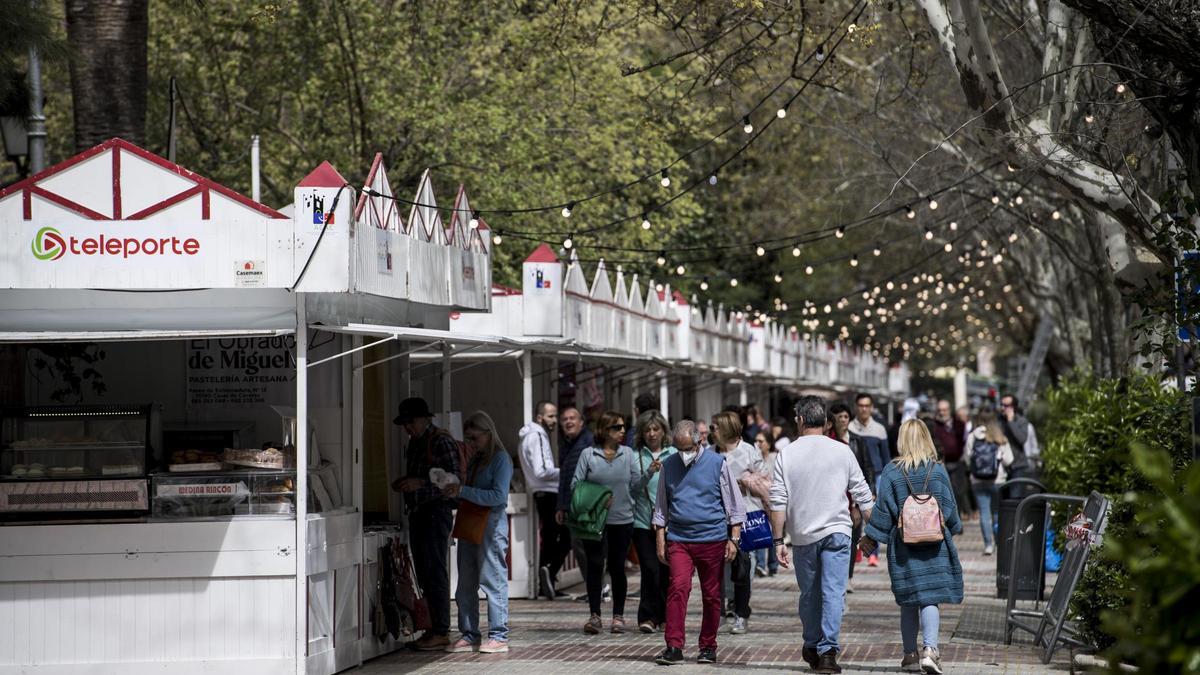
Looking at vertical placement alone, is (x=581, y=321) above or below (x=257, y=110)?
below

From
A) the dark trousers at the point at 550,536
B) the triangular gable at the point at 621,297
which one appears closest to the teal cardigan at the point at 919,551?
the dark trousers at the point at 550,536

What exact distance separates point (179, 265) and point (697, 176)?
104 ft

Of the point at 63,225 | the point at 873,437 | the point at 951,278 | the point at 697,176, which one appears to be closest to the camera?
the point at 63,225

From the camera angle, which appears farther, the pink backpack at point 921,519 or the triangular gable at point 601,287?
the triangular gable at point 601,287

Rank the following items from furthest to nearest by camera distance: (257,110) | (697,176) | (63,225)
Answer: (697,176), (257,110), (63,225)

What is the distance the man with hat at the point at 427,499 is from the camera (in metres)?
11.7

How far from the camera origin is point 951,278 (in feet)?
125

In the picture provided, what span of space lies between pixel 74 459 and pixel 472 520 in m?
2.89

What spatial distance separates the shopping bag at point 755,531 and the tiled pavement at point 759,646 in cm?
78

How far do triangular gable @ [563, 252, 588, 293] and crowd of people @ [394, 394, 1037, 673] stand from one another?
274 centimetres

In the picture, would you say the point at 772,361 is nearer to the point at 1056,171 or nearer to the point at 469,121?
the point at 469,121

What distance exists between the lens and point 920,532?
10281 mm

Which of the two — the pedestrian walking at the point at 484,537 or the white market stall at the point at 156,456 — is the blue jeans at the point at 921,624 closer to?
the pedestrian walking at the point at 484,537

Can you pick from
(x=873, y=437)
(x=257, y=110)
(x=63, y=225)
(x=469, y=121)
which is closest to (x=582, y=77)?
(x=469, y=121)
